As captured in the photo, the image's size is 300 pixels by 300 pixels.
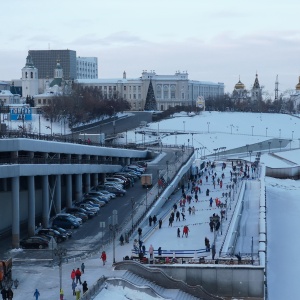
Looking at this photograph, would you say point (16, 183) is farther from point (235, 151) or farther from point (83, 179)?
point (235, 151)

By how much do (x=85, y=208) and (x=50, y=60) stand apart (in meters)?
124

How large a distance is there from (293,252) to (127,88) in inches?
4156

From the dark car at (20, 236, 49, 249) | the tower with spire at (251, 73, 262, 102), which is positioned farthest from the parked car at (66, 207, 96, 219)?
the tower with spire at (251, 73, 262, 102)

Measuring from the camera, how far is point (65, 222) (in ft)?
91.1

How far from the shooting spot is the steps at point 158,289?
1941cm

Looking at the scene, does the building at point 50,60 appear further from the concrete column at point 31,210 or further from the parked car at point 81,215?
the concrete column at point 31,210

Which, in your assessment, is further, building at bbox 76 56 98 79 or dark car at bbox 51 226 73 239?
building at bbox 76 56 98 79

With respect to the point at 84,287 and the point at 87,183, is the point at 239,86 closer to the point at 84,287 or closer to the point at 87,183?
the point at 87,183

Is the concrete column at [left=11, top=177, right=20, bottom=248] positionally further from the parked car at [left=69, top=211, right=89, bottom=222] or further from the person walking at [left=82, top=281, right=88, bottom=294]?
the person walking at [left=82, top=281, right=88, bottom=294]

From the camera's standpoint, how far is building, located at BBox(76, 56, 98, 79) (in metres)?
160

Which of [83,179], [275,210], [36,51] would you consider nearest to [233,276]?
[83,179]

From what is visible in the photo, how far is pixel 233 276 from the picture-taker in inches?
809

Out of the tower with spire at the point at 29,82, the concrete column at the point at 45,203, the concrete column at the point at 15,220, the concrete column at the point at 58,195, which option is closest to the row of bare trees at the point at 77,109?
the tower with spire at the point at 29,82

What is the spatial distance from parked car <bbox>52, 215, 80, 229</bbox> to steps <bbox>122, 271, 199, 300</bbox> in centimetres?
774
